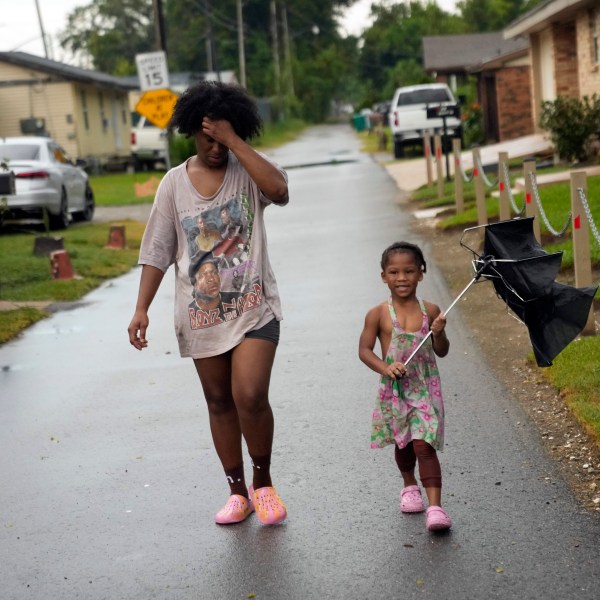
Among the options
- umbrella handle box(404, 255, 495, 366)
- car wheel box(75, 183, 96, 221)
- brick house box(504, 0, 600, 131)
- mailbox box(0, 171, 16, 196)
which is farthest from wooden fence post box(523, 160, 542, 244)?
car wheel box(75, 183, 96, 221)

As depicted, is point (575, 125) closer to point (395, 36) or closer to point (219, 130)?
point (219, 130)

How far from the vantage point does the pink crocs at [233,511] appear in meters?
5.49

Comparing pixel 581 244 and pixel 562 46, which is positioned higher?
pixel 562 46

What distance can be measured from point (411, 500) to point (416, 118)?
32.2m

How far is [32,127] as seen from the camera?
136ft

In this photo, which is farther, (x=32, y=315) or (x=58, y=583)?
(x=32, y=315)

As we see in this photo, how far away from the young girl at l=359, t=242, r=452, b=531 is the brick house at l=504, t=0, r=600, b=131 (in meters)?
17.9

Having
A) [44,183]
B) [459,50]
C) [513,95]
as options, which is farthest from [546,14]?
[459,50]

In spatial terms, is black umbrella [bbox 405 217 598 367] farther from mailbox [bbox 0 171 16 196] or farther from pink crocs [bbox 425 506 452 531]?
mailbox [bbox 0 171 16 196]

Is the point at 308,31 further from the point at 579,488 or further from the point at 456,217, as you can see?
the point at 579,488

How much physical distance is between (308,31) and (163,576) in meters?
113

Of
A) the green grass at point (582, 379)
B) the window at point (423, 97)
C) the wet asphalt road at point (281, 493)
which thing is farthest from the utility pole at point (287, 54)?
the green grass at point (582, 379)

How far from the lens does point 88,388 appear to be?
8.94 meters

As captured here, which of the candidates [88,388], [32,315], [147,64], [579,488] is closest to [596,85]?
[147,64]
